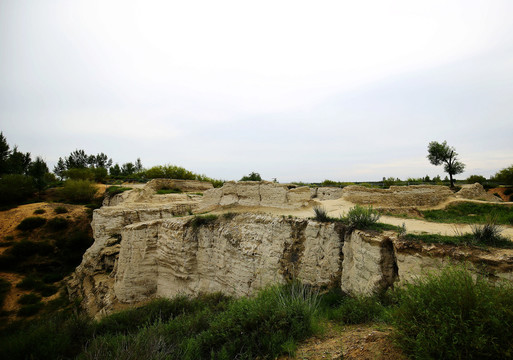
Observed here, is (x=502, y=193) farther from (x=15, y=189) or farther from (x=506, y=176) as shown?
(x=15, y=189)

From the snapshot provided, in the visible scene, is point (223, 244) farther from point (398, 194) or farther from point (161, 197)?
point (161, 197)

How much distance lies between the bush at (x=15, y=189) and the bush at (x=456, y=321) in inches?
1389

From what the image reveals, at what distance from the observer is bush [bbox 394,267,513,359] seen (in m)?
2.10

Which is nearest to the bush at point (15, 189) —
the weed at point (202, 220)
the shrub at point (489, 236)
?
the weed at point (202, 220)

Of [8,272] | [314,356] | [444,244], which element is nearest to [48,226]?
[8,272]

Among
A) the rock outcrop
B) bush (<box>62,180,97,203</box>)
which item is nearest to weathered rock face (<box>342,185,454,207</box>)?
the rock outcrop

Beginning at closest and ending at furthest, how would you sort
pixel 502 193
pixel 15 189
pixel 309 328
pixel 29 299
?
pixel 309 328, pixel 29 299, pixel 502 193, pixel 15 189

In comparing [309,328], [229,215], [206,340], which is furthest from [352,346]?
[229,215]

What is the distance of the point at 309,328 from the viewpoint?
11.7 feet

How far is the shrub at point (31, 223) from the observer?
19.2m

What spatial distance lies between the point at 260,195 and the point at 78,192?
2596 centimetres

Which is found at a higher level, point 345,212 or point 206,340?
point 345,212

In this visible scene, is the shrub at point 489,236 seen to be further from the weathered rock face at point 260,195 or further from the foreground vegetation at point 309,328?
the weathered rock face at point 260,195

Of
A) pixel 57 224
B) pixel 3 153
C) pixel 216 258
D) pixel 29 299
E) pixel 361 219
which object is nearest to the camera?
pixel 361 219
